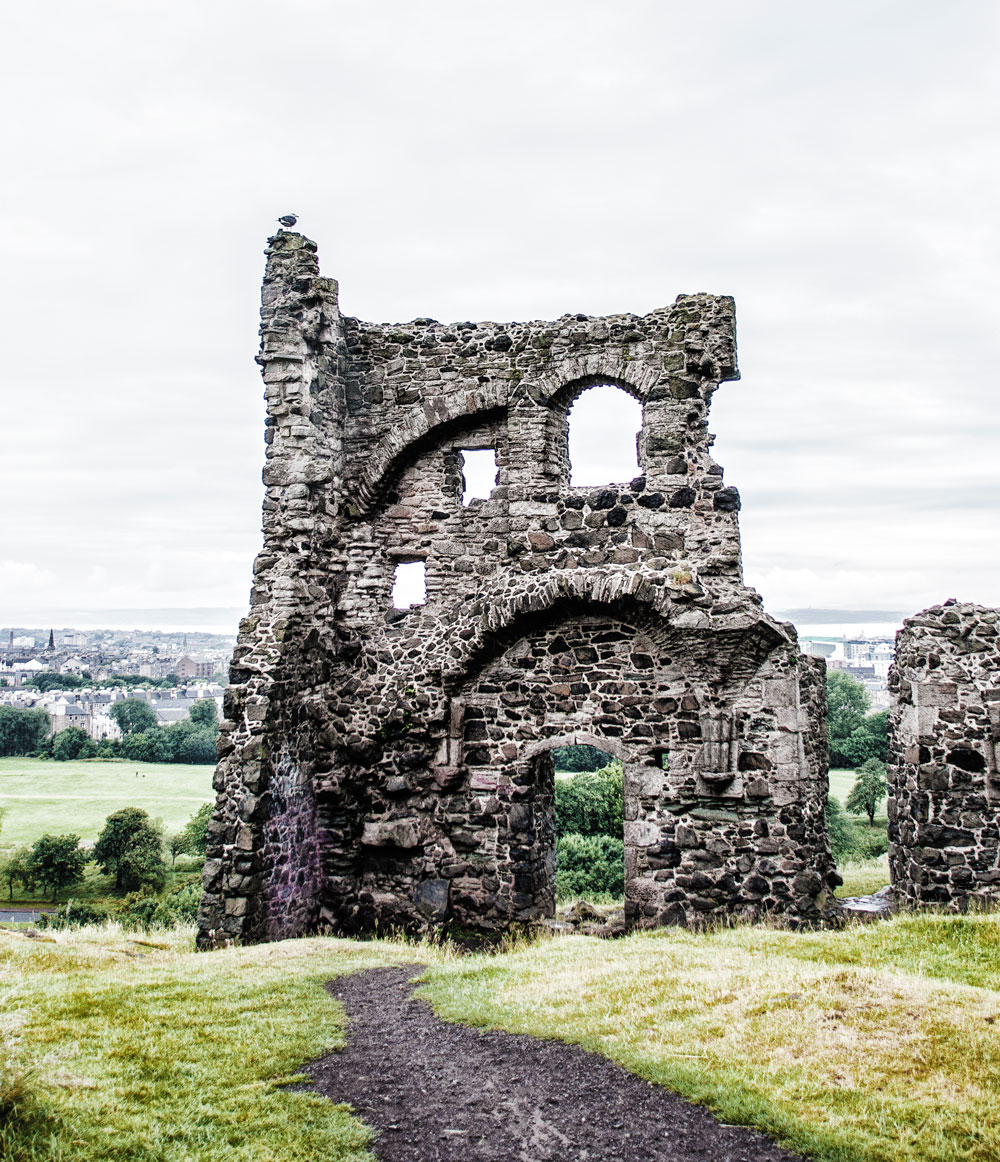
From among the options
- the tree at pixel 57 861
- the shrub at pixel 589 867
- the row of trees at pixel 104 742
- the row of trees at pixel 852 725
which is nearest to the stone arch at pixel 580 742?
the shrub at pixel 589 867

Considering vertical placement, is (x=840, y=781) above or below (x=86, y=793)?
above

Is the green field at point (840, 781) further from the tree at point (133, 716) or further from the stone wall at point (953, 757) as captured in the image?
the tree at point (133, 716)

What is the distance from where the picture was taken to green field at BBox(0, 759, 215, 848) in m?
48.8

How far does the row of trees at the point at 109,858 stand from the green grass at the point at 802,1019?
35563 mm

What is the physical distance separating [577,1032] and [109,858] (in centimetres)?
4127

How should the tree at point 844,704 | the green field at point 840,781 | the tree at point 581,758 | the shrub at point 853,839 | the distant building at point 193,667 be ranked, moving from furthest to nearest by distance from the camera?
1. the distant building at point 193,667
2. the green field at point 840,781
3. the tree at point 581,758
4. the tree at point 844,704
5. the shrub at point 853,839

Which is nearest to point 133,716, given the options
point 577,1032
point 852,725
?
point 852,725

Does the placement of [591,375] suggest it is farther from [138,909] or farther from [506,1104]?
[138,909]

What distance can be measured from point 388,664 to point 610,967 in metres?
5.46

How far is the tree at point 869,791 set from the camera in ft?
120

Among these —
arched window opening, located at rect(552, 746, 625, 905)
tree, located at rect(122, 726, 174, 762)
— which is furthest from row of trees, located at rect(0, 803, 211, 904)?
tree, located at rect(122, 726, 174, 762)

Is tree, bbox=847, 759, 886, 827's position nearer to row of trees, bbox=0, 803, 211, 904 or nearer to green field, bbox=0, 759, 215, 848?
row of trees, bbox=0, 803, 211, 904

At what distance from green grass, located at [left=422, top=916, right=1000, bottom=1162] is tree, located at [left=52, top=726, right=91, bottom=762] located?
69973mm

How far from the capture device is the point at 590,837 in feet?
106
